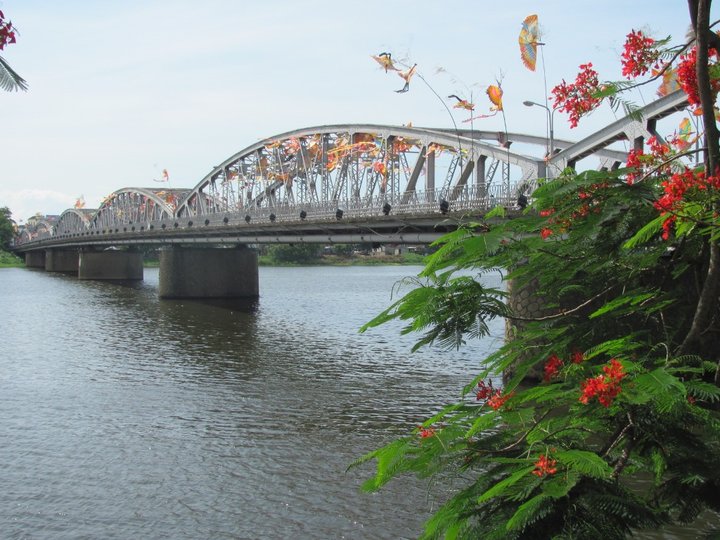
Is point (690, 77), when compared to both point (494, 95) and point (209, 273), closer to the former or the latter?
point (494, 95)

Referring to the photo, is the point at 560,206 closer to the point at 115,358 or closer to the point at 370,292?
the point at 115,358

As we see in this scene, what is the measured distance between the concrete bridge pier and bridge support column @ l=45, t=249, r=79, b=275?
71.6 ft

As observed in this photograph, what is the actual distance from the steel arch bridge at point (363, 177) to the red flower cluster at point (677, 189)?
132cm

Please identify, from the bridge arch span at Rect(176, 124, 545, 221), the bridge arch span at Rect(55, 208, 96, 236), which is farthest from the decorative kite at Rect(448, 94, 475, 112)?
the bridge arch span at Rect(55, 208, 96, 236)

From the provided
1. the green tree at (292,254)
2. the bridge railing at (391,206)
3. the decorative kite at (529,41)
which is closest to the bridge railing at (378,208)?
the bridge railing at (391,206)

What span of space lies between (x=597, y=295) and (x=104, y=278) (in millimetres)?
101858

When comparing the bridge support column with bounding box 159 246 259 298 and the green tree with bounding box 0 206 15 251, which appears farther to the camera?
the green tree with bounding box 0 206 15 251

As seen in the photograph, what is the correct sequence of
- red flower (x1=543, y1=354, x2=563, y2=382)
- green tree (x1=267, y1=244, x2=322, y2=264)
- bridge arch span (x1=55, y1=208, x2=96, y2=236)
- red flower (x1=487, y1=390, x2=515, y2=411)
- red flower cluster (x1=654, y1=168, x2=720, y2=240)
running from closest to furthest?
red flower cluster (x1=654, y1=168, x2=720, y2=240) → red flower (x1=487, y1=390, x2=515, y2=411) → red flower (x1=543, y1=354, x2=563, y2=382) → bridge arch span (x1=55, y1=208, x2=96, y2=236) → green tree (x1=267, y1=244, x2=322, y2=264)

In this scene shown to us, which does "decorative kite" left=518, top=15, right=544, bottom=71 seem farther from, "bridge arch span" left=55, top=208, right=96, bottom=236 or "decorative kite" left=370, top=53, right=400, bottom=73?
"bridge arch span" left=55, top=208, right=96, bottom=236

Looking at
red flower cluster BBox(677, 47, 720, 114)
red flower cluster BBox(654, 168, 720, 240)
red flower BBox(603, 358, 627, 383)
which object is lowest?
red flower BBox(603, 358, 627, 383)

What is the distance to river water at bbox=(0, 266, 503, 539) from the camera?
42.4ft

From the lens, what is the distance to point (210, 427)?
19281 mm

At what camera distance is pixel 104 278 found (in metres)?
102

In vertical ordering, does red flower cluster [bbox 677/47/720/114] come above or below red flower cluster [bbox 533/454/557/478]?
above
